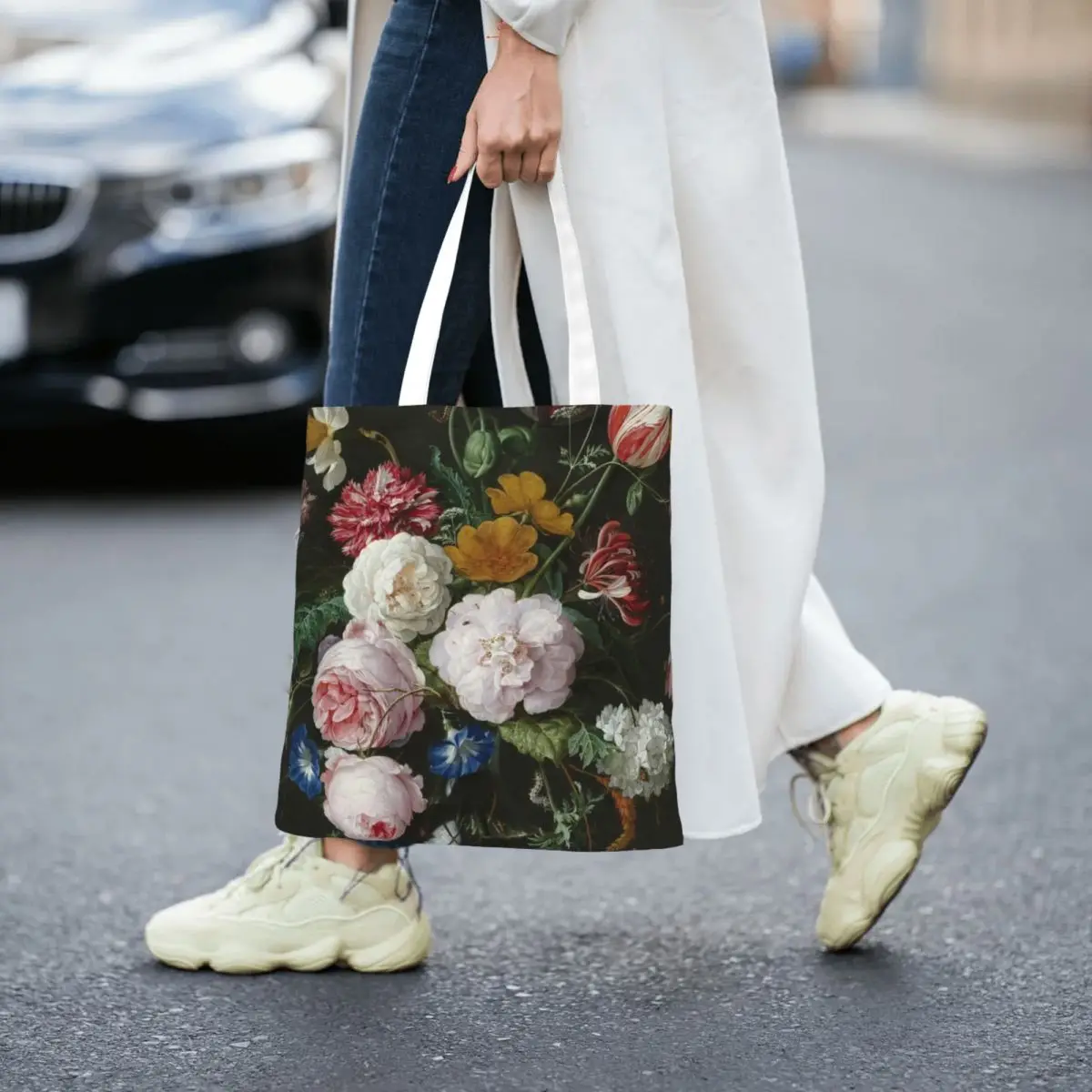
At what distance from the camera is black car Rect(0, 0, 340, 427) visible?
5.98 m

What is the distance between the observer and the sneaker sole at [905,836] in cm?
260

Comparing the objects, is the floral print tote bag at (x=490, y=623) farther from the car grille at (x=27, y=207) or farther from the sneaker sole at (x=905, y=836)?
the car grille at (x=27, y=207)

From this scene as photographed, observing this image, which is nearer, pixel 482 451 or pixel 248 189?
pixel 482 451

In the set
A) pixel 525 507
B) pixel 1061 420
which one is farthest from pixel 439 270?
pixel 1061 420

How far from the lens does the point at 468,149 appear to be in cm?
244

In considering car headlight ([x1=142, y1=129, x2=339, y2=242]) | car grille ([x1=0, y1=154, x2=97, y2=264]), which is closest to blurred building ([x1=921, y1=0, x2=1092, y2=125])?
car headlight ([x1=142, y1=129, x2=339, y2=242])

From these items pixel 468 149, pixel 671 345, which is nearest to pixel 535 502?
pixel 671 345

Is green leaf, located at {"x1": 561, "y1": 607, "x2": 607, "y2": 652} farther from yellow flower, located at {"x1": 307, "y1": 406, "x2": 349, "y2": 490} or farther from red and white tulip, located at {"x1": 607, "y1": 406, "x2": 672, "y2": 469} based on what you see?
yellow flower, located at {"x1": 307, "y1": 406, "x2": 349, "y2": 490}

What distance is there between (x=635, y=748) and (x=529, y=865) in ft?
2.92

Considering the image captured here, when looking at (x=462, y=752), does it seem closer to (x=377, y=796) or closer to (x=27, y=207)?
(x=377, y=796)

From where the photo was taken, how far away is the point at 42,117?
242 inches

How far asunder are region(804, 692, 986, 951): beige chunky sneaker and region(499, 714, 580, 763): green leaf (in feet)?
1.74

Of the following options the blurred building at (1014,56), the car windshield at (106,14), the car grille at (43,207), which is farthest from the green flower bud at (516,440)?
the blurred building at (1014,56)

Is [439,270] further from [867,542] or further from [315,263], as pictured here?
[315,263]
